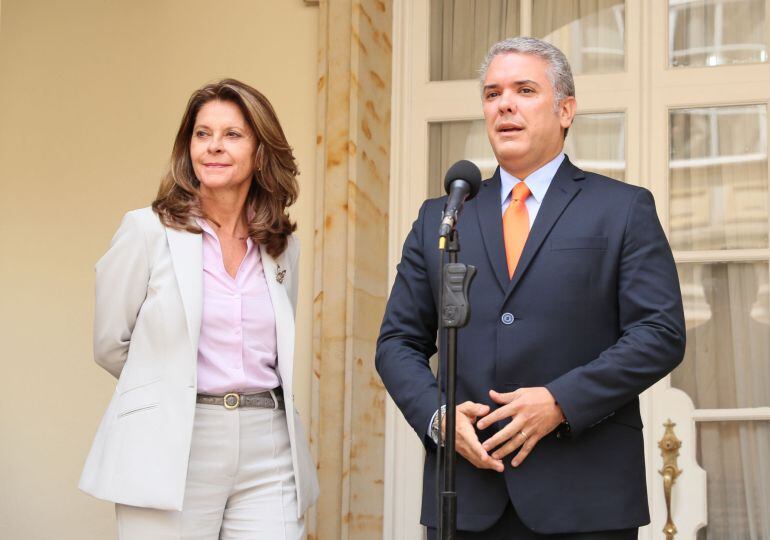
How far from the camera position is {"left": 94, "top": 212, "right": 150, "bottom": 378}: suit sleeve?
3189 mm

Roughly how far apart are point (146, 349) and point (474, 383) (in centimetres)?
86

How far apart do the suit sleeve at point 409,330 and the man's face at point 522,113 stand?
0.98 feet

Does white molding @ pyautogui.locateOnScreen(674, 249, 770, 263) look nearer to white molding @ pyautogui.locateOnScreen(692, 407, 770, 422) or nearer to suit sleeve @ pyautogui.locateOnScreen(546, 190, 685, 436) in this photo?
white molding @ pyautogui.locateOnScreen(692, 407, 770, 422)

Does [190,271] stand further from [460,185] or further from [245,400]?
[460,185]

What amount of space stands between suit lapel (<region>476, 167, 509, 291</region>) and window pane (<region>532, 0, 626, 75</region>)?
200cm

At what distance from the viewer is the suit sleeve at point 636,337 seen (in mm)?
2752

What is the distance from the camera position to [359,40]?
493 centimetres

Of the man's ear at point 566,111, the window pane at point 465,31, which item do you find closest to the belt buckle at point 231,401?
the man's ear at point 566,111

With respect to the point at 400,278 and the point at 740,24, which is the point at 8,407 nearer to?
the point at 400,278

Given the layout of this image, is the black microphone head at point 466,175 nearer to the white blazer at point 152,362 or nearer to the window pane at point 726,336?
the white blazer at point 152,362

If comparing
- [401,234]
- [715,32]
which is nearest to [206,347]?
[401,234]

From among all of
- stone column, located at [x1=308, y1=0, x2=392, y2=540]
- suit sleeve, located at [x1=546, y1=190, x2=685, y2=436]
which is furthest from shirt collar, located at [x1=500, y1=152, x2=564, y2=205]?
stone column, located at [x1=308, y1=0, x2=392, y2=540]

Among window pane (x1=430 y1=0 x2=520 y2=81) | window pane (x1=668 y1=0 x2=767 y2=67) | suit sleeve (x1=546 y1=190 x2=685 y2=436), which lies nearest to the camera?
suit sleeve (x1=546 y1=190 x2=685 y2=436)

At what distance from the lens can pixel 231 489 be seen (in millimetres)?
3129
